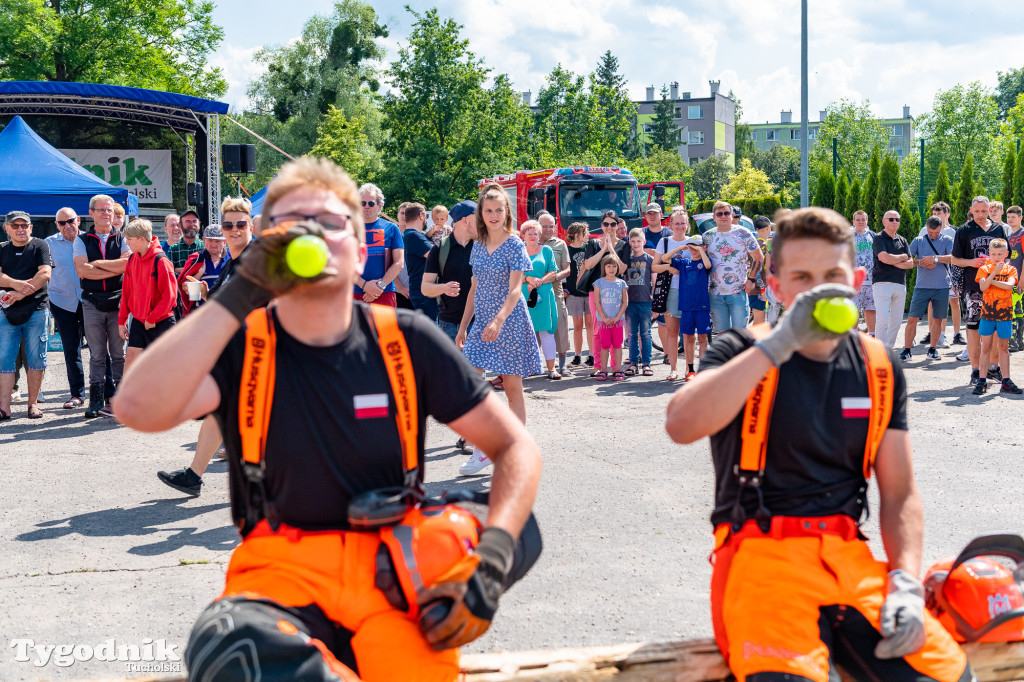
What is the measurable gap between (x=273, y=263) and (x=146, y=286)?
719 centimetres

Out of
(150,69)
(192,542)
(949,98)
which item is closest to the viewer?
(192,542)

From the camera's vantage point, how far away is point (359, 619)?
7.12ft

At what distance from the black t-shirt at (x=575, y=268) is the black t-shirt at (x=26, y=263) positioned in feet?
20.4

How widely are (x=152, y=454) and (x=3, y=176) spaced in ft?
33.5

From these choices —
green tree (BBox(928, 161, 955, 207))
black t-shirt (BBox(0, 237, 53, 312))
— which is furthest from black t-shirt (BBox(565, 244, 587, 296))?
green tree (BBox(928, 161, 955, 207))

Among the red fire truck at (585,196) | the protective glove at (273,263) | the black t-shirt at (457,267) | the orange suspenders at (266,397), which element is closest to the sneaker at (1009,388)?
the black t-shirt at (457,267)

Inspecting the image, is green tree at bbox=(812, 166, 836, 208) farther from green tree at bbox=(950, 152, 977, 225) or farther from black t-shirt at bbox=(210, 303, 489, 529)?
black t-shirt at bbox=(210, 303, 489, 529)

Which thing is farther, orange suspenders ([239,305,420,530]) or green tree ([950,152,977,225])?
green tree ([950,152,977,225])

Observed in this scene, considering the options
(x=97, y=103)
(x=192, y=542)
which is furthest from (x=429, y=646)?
(x=97, y=103)

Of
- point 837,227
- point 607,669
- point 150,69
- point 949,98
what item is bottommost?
point 607,669

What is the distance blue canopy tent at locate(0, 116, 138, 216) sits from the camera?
15.0m

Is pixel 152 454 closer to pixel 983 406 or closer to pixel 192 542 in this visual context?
pixel 192 542

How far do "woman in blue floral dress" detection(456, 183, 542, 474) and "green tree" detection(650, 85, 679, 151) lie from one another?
302 feet

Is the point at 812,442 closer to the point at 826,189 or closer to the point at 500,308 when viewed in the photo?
the point at 500,308
